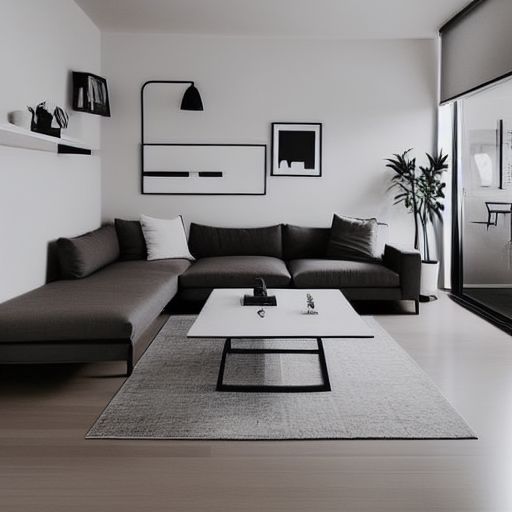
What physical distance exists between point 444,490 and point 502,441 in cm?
61

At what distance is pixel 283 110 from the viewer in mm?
6422

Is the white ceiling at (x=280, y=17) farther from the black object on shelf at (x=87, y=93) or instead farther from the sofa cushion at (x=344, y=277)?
the sofa cushion at (x=344, y=277)

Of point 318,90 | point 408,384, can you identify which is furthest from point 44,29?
point 408,384

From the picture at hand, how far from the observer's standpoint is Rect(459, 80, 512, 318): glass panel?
5.33 metres

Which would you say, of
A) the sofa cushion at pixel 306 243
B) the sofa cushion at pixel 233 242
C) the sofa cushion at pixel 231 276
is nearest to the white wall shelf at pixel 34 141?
the sofa cushion at pixel 231 276

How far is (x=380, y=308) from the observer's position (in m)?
5.75

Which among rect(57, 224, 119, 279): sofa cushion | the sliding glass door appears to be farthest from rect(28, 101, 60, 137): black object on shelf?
the sliding glass door

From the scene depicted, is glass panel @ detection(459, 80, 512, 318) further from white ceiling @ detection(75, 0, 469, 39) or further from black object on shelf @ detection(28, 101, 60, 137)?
black object on shelf @ detection(28, 101, 60, 137)

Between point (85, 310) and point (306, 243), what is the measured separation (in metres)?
3.11

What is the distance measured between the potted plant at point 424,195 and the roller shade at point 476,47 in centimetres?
69

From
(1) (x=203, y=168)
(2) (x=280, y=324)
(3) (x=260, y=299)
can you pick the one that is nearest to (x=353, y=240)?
(1) (x=203, y=168)

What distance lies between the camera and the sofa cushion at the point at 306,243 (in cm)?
621

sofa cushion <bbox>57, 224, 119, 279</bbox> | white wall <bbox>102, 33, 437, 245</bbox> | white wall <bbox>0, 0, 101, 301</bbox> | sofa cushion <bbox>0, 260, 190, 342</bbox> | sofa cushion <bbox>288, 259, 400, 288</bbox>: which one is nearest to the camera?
sofa cushion <bbox>0, 260, 190, 342</bbox>

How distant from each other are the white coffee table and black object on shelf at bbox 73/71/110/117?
2344 millimetres
